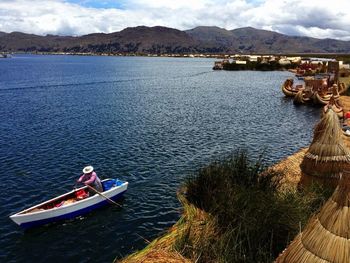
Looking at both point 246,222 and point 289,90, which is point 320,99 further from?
point 246,222

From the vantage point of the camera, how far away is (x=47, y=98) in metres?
63.8

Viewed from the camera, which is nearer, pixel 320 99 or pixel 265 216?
pixel 265 216

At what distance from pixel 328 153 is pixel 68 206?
12.7 meters

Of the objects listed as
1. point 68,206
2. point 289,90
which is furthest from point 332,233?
point 289,90

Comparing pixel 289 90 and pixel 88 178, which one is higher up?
pixel 88 178

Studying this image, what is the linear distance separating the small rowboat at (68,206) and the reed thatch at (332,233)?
14422 millimetres

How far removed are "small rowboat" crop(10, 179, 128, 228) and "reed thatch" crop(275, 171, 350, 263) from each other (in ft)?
47.3

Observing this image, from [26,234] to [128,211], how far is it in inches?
207

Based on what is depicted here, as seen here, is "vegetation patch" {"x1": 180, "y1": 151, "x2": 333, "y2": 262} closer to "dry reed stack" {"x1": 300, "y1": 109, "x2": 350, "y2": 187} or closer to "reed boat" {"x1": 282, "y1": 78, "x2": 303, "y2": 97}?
"dry reed stack" {"x1": 300, "y1": 109, "x2": 350, "y2": 187}

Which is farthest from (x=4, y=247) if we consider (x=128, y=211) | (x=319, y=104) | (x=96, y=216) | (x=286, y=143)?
(x=319, y=104)

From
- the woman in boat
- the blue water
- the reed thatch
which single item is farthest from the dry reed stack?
the woman in boat

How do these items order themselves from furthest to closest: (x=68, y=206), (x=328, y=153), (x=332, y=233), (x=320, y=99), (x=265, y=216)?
(x=320, y=99) < (x=68, y=206) < (x=328, y=153) < (x=265, y=216) < (x=332, y=233)

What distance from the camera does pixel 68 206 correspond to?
18906 mm

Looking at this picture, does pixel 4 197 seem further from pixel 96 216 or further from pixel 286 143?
pixel 286 143
